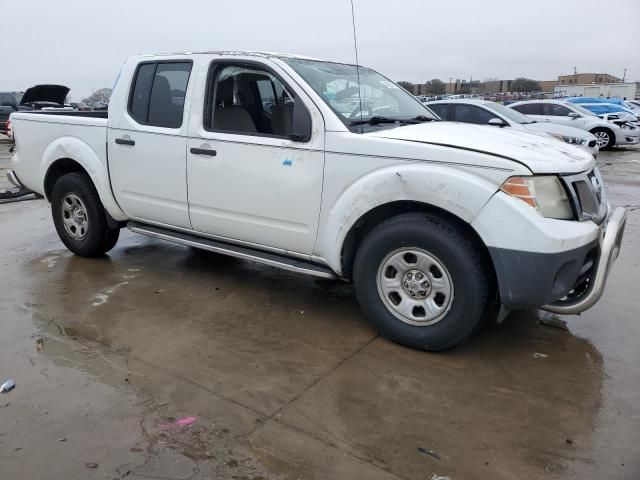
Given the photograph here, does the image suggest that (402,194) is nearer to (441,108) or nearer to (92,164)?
(92,164)

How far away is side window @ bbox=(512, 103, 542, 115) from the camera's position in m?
16.0

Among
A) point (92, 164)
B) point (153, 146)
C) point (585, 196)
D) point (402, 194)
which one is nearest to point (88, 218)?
point (92, 164)

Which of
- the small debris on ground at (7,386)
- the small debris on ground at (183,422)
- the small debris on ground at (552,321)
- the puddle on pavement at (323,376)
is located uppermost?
the small debris on ground at (552,321)

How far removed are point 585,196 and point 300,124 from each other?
186cm

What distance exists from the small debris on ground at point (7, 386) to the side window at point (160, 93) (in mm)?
2239

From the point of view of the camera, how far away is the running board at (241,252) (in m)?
3.94

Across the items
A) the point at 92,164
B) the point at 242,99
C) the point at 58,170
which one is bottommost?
the point at 58,170

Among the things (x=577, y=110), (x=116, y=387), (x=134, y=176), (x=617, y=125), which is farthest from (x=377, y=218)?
(x=617, y=125)

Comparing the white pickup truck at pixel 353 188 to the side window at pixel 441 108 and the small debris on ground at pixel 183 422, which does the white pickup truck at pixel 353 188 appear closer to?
the small debris on ground at pixel 183 422

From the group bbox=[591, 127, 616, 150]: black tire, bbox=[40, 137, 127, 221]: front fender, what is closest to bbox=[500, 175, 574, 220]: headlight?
bbox=[40, 137, 127, 221]: front fender

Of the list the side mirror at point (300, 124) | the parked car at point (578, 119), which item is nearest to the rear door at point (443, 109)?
the parked car at point (578, 119)

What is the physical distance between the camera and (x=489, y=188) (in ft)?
10.4

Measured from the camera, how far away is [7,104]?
787 inches

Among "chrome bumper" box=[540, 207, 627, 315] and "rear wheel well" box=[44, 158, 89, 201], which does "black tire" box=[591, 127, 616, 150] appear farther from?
"rear wheel well" box=[44, 158, 89, 201]
